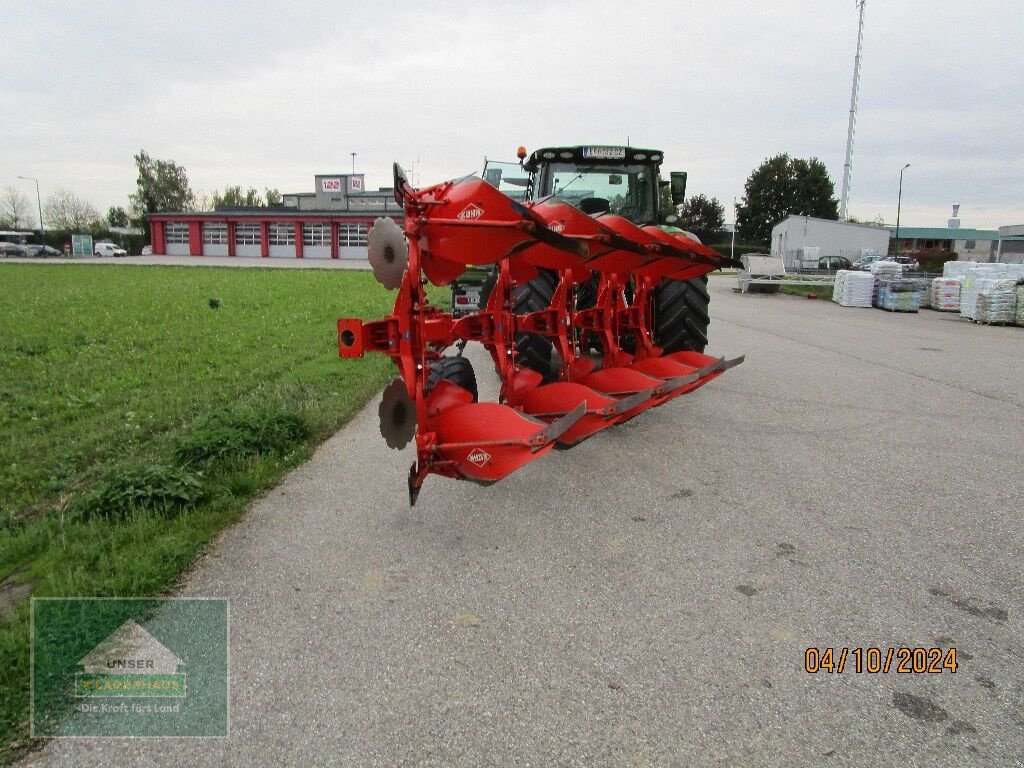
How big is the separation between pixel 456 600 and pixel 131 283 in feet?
75.0

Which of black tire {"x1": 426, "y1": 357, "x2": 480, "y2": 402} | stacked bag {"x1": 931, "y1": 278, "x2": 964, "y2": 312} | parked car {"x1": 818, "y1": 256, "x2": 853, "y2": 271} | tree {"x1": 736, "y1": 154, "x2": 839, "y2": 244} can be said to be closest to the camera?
black tire {"x1": 426, "y1": 357, "x2": 480, "y2": 402}

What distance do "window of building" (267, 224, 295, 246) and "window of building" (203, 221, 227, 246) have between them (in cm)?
386

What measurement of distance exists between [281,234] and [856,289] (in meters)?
42.4

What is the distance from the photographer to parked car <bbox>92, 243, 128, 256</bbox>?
57062mm

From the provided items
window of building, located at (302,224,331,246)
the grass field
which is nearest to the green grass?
the grass field

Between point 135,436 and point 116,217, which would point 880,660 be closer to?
point 135,436

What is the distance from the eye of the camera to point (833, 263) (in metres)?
40.8

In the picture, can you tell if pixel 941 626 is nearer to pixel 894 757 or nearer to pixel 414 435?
pixel 894 757

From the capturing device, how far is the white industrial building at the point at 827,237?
45.2 meters

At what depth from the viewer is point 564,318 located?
5836 millimetres

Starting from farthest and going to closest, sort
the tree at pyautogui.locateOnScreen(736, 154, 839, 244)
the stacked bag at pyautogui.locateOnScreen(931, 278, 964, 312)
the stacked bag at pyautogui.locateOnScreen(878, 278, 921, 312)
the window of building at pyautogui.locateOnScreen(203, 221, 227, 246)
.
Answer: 1. the tree at pyautogui.locateOnScreen(736, 154, 839, 244)
2. the window of building at pyautogui.locateOnScreen(203, 221, 227, 246)
3. the stacked bag at pyautogui.locateOnScreen(878, 278, 921, 312)
4. the stacked bag at pyautogui.locateOnScreen(931, 278, 964, 312)

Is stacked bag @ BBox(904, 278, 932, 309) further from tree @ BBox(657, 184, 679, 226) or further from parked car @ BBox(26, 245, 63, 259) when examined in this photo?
parked car @ BBox(26, 245, 63, 259)

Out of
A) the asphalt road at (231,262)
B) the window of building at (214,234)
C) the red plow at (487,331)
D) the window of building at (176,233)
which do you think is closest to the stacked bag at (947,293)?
the red plow at (487,331)

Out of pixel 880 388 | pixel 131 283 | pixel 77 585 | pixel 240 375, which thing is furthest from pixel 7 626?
pixel 131 283
